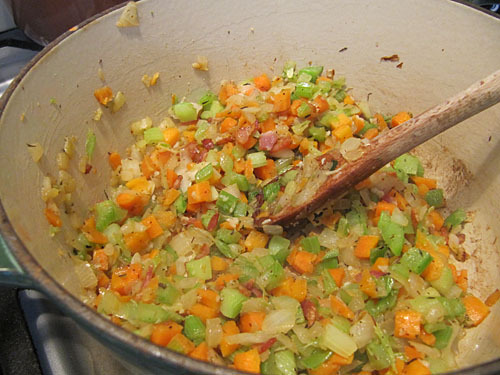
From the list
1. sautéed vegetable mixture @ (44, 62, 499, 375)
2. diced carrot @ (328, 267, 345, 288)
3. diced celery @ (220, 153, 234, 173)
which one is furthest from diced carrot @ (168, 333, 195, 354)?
diced celery @ (220, 153, 234, 173)

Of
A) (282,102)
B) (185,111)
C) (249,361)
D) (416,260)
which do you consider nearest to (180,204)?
(185,111)

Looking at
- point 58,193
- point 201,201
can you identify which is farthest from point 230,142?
point 58,193

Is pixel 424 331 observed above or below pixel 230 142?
below

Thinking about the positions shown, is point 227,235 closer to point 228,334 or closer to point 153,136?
point 228,334

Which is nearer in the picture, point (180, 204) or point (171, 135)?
point (180, 204)

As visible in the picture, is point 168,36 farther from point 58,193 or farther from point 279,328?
point 279,328

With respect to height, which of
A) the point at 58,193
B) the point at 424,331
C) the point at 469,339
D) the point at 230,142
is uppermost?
the point at 58,193
